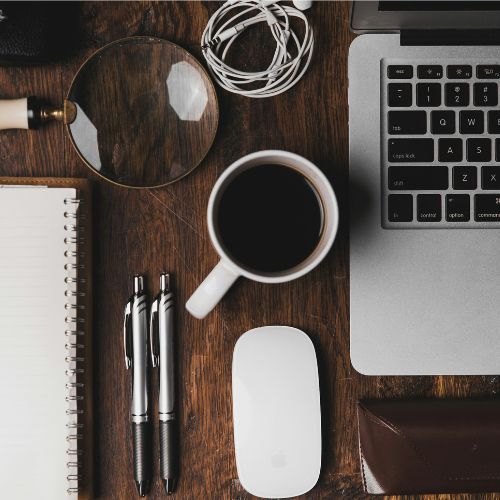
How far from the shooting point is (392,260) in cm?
55

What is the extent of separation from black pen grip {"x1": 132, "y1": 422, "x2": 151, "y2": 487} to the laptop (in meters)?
0.21

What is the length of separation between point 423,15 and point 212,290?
305 mm

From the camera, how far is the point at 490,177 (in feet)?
1.75

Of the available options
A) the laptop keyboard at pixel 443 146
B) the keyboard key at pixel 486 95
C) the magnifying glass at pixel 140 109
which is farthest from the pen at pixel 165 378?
the keyboard key at pixel 486 95

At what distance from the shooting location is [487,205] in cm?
53

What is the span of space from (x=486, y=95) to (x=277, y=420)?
0.35m

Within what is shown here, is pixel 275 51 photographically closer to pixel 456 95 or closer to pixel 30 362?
pixel 456 95

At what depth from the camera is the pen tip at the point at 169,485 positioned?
0.55 m

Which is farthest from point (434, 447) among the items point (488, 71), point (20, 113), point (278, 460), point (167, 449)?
point (20, 113)

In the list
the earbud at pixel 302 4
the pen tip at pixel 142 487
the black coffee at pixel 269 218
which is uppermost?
the earbud at pixel 302 4

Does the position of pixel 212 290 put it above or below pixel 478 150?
below

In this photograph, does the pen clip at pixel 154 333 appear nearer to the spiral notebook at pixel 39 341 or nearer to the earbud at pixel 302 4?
the spiral notebook at pixel 39 341

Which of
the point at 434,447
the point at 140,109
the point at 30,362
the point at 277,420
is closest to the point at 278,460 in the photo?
the point at 277,420

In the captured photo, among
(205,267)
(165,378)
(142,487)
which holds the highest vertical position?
(205,267)
